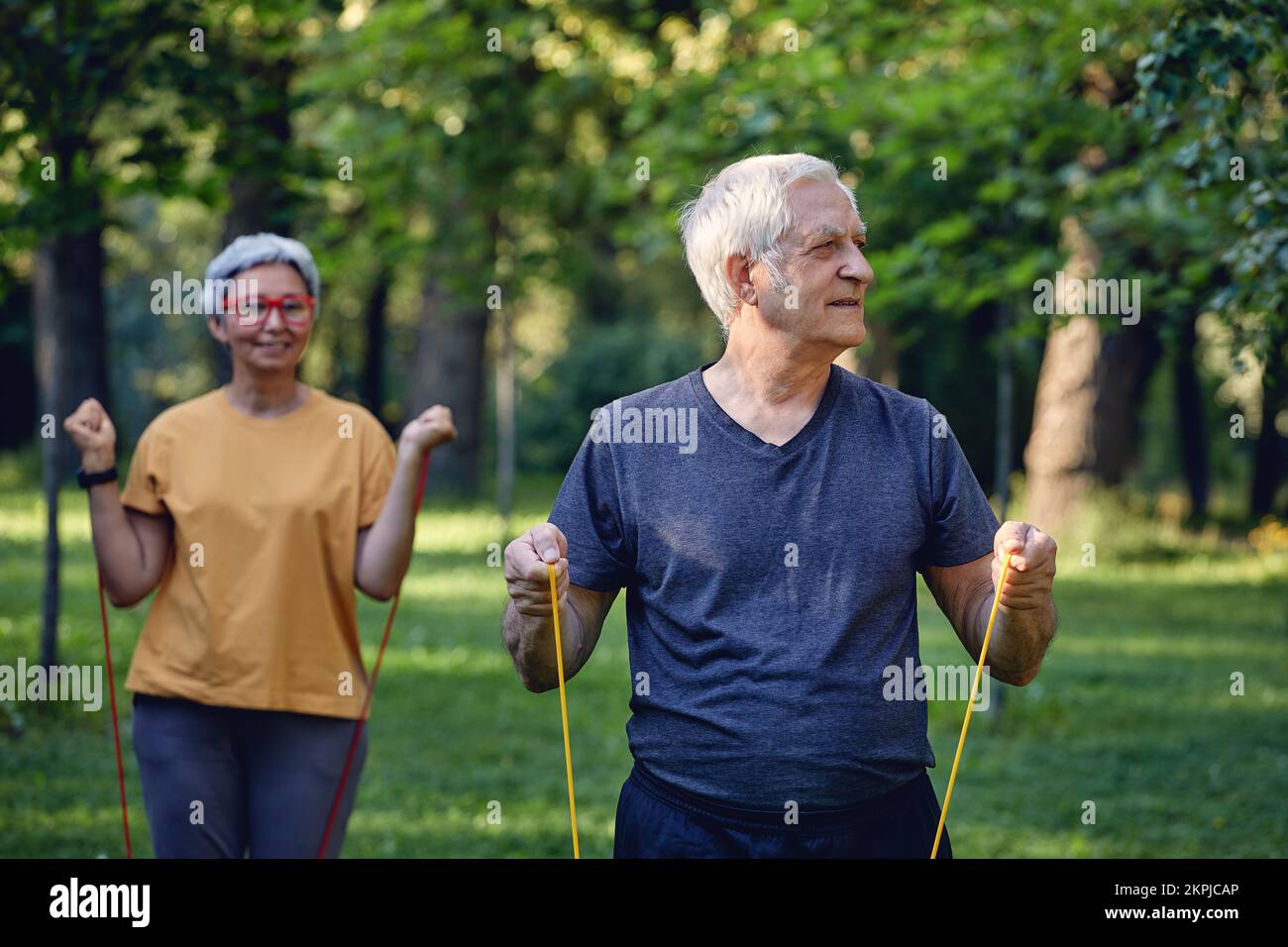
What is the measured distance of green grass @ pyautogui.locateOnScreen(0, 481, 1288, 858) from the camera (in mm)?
7320

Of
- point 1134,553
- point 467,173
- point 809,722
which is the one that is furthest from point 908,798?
point 1134,553

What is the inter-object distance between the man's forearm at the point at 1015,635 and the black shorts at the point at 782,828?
0.28 metres

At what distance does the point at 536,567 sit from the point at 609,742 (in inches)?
262

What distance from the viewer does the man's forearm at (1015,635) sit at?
297cm

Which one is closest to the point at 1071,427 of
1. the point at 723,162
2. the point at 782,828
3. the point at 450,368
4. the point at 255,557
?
the point at 723,162

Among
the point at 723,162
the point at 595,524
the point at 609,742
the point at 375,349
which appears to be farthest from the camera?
the point at 375,349

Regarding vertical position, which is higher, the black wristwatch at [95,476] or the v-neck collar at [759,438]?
the v-neck collar at [759,438]

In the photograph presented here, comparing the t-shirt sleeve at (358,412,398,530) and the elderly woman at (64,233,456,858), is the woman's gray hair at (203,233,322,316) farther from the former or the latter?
the t-shirt sleeve at (358,412,398,530)

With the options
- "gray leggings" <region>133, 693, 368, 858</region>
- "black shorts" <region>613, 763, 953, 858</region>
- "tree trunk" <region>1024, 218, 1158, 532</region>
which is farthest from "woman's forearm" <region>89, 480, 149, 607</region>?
"tree trunk" <region>1024, 218, 1158, 532</region>

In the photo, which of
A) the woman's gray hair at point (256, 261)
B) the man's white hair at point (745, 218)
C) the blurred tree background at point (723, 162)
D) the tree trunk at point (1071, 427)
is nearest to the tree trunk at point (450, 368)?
A: the blurred tree background at point (723, 162)

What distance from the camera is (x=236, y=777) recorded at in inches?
156

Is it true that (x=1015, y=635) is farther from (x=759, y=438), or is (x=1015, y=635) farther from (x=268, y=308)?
(x=268, y=308)

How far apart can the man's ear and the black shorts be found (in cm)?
97

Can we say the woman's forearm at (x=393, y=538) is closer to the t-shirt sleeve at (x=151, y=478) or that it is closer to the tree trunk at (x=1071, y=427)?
the t-shirt sleeve at (x=151, y=478)
